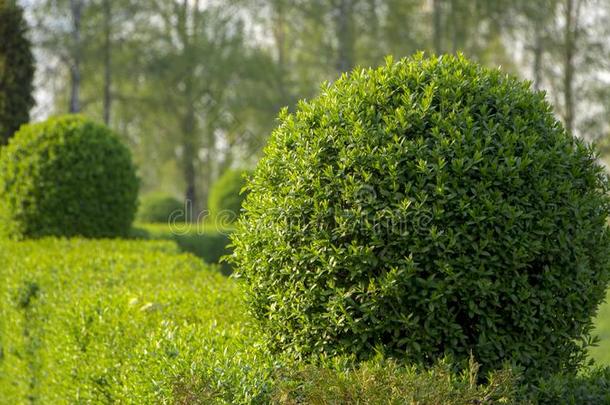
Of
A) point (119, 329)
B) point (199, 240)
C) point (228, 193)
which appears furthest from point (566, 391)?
point (228, 193)

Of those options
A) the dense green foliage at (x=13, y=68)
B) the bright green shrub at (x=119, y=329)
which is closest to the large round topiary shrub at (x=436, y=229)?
the bright green shrub at (x=119, y=329)

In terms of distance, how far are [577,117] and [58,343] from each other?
906 inches

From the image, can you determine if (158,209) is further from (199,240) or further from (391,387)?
(391,387)

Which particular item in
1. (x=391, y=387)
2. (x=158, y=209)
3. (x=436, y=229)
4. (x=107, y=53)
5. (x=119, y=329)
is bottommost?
(x=119, y=329)

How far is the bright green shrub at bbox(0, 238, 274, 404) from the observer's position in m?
3.45

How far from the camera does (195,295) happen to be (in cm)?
524

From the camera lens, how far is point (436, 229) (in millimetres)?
3293

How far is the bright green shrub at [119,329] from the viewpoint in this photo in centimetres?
345

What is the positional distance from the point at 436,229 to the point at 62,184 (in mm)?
7325

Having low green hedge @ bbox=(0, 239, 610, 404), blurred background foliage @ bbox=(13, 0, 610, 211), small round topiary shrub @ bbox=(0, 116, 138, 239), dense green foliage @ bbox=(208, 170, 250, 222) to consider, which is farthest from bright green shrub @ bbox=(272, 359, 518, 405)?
blurred background foliage @ bbox=(13, 0, 610, 211)

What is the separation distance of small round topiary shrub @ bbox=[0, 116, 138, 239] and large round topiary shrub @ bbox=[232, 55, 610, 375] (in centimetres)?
643

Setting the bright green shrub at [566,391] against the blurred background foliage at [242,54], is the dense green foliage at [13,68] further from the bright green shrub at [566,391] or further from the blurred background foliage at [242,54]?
the bright green shrub at [566,391]

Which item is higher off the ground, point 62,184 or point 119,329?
point 62,184

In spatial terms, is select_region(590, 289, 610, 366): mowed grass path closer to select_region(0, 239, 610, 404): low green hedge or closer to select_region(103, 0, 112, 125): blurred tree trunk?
select_region(0, 239, 610, 404): low green hedge
